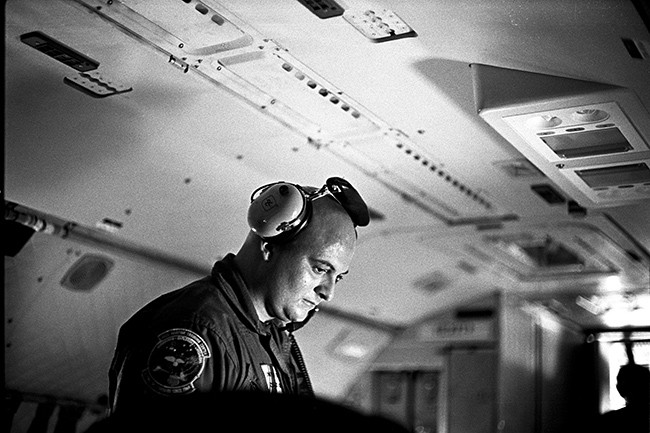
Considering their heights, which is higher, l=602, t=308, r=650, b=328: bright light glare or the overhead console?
the overhead console

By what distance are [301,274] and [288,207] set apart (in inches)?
10.2

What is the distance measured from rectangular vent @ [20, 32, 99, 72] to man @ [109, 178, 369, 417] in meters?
→ 0.95

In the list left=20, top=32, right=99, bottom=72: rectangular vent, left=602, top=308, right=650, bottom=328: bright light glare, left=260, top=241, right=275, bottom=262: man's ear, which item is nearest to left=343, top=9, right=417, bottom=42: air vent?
left=260, top=241, right=275, bottom=262: man's ear

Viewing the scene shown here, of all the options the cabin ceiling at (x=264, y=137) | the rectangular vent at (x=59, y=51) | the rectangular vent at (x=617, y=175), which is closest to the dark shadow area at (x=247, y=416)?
the cabin ceiling at (x=264, y=137)

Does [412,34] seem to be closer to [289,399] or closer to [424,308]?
[289,399]

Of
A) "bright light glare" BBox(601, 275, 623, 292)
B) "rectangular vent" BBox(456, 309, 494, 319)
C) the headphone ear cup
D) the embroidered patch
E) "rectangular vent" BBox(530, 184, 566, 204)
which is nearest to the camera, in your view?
the embroidered patch

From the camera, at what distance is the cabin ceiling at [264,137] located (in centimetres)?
332

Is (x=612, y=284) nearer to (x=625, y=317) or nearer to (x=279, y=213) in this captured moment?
(x=625, y=317)

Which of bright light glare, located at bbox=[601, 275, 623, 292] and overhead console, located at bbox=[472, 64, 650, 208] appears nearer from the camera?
overhead console, located at bbox=[472, 64, 650, 208]

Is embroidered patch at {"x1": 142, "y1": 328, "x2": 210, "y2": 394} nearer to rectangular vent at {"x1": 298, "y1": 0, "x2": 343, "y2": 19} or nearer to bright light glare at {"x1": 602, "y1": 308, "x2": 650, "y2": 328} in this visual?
rectangular vent at {"x1": 298, "y1": 0, "x2": 343, "y2": 19}

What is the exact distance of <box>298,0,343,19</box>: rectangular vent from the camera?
3.24 meters

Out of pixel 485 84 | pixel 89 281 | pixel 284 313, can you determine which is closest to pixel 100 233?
pixel 89 281

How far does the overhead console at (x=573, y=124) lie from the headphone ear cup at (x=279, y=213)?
3.53 feet

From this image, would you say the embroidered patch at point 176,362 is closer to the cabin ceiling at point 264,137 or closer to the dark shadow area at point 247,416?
the cabin ceiling at point 264,137
